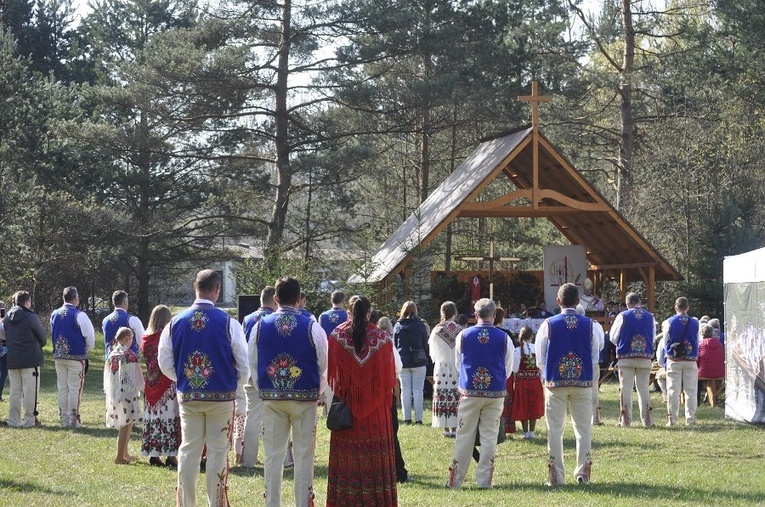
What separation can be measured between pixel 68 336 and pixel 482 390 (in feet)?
23.0

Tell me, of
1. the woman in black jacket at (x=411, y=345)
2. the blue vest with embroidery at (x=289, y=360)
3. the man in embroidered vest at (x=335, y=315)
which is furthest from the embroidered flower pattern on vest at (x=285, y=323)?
the woman in black jacket at (x=411, y=345)

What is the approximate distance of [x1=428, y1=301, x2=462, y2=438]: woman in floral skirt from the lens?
14016mm

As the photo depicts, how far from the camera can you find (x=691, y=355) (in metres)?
15.6

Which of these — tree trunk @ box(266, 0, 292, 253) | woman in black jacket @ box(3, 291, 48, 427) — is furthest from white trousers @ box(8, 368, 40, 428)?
tree trunk @ box(266, 0, 292, 253)

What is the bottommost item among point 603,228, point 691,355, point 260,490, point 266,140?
point 260,490

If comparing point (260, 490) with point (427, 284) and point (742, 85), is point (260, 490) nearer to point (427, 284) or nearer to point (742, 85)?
point (427, 284)

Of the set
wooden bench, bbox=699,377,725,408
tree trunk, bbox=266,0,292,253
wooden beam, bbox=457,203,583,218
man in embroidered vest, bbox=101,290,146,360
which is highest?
tree trunk, bbox=266,0,292,253

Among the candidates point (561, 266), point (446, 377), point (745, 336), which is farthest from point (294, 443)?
point (561, 266)

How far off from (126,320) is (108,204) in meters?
21.5

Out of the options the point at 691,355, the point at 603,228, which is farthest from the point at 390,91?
the point at 691,355

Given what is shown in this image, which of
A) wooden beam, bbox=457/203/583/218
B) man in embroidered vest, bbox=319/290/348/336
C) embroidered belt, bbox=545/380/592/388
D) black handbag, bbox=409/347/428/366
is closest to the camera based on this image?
embroidered belt, bbox=545/380/592/388

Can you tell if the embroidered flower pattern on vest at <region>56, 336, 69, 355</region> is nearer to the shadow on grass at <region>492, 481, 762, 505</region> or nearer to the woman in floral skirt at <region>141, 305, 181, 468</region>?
the woman in floral skirt at <region>141, 305, 181, 468</region>

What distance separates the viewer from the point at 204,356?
8.18 metres

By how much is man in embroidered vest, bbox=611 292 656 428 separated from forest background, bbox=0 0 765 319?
10.8 meters
